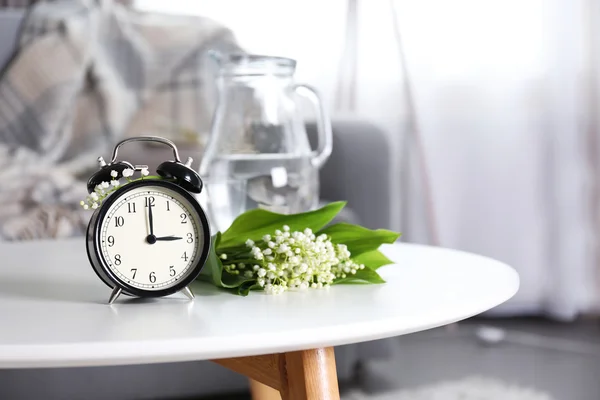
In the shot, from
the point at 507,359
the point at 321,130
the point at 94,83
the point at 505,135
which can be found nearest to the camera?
the point at 321,130

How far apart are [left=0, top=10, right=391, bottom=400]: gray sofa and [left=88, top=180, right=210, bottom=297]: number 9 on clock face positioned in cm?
87

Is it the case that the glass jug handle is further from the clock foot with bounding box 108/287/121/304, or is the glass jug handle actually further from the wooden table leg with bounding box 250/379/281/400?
the clock foot with bounding box 108/287/121/304

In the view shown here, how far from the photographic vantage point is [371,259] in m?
0.75

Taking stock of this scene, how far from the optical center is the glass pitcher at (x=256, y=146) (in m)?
0.94

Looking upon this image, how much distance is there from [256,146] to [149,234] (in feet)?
1.10

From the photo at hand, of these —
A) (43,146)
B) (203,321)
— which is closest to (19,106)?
(43,146)

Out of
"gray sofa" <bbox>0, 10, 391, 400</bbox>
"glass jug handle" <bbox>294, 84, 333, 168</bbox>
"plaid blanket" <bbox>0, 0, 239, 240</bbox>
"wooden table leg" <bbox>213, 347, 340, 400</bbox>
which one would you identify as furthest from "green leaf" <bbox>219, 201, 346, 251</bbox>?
"plaid blanket" <bbox>0, 0, 239, 240</bbox>

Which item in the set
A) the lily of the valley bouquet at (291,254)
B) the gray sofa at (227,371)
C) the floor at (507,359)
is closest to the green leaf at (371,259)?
the lily of the valley bouquet at (291,254)

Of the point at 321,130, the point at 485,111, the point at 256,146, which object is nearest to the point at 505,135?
the point at 485,111

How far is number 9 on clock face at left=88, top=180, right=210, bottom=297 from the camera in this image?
0.63 m

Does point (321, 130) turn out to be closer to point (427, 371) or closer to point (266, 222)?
point (266, 222)

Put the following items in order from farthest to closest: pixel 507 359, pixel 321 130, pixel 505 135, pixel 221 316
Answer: pixel 505 135, pixel 507 359, pixel 321 130, pixel 221 316

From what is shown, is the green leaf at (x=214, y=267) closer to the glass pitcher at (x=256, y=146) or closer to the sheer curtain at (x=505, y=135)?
the glass pitcher at (x=256, y=146)

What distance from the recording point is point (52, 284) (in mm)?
744
